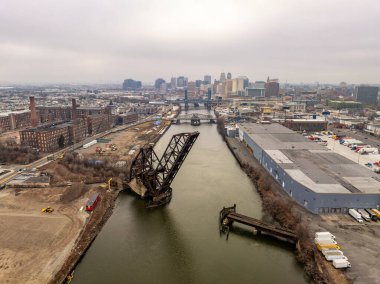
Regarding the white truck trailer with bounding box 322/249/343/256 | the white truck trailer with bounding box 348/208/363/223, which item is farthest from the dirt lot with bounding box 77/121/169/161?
the white truck trailer with bounding box 322/249/343/256

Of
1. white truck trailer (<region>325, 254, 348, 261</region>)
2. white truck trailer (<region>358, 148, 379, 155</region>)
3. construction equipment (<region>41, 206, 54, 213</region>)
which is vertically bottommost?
construction equipment (<region>41, 206, 54, 213</region>)

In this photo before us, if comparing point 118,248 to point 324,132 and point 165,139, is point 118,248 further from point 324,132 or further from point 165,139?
point 324,132

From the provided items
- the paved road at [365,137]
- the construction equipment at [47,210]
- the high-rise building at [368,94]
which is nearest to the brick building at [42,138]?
the construction equipment at [47,210]

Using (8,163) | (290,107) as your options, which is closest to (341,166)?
(8,163)

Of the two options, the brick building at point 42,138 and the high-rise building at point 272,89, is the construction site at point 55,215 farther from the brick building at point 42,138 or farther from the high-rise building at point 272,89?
the high-rise building at point 272,89

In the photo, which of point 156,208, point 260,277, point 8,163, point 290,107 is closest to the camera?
point 260,277

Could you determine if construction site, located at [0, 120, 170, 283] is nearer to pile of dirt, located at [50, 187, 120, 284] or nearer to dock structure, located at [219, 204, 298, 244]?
pile of dirt, located at [50, 187, 120, 284]

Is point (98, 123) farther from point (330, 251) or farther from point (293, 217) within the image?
point (330, 251)

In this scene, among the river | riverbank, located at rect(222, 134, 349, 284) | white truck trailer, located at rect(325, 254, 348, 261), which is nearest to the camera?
riverbank, located at rect(222, 134, 349, 284)
